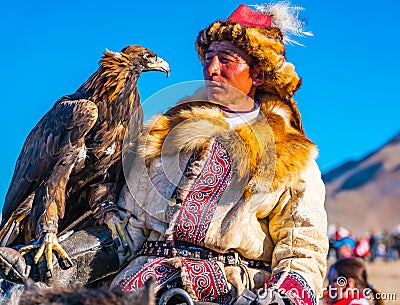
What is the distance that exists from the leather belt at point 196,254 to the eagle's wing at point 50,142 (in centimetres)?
79

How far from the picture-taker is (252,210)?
3508mm

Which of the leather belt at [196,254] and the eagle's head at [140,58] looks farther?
the eagle's head at [140,58]

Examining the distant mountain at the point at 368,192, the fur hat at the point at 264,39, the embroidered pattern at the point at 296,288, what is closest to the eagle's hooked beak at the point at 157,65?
the fur hat at the point at 264,39

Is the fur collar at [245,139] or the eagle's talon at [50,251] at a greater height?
the fur collar at [245,139]

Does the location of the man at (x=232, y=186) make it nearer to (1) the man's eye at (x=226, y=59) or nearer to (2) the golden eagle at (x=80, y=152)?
(1) the man's eye at (x=226, y=59)

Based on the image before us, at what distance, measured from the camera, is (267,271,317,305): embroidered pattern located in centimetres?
318

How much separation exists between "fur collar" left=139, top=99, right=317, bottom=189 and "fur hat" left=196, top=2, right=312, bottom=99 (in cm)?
10

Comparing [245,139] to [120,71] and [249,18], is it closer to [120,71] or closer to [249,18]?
[249,18]

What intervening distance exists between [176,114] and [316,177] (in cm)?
70

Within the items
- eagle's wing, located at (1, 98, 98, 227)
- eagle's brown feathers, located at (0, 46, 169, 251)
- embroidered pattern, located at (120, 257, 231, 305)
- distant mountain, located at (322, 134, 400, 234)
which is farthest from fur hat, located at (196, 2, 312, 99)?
distant mountain, located at (322, 134, 400, 234)

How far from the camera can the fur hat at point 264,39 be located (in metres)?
3.70

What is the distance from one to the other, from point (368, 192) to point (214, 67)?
29.6m

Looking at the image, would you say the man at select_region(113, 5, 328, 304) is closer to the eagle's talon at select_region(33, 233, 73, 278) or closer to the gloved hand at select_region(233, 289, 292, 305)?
the gloved hand at select_region(233, 289, 292, 305)

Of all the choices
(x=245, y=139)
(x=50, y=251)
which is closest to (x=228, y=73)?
(x=245, y=139)
